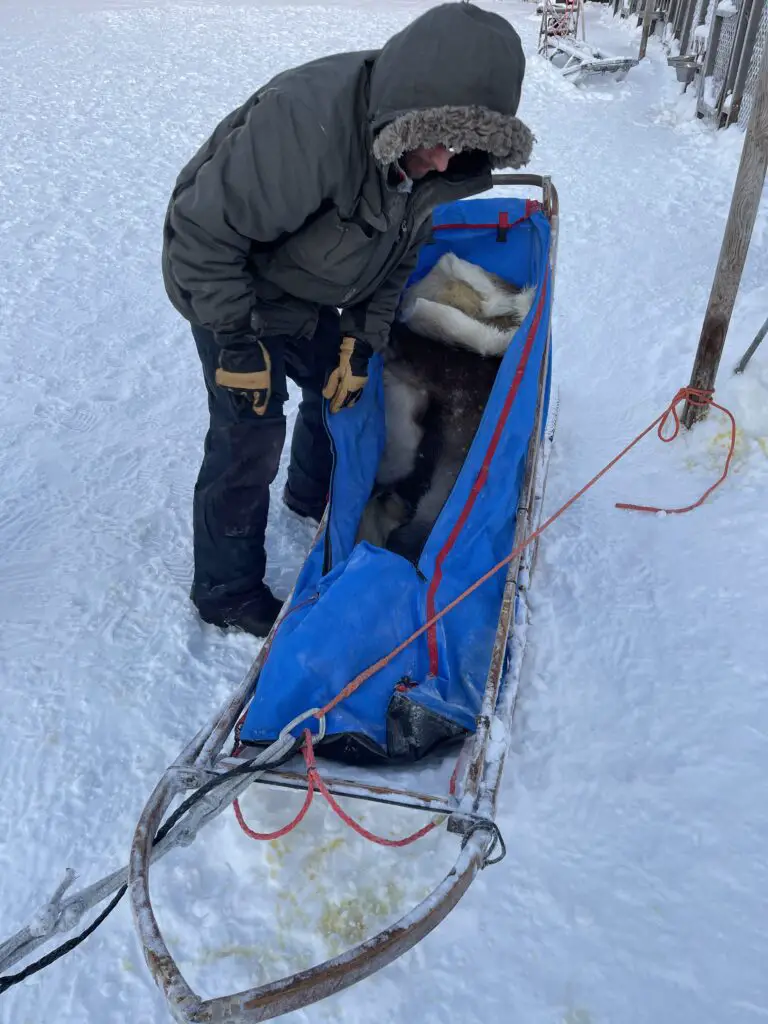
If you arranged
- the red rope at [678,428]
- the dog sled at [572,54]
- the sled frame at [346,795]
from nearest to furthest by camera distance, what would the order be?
the sled frame at [346,795], the red rope at [678,428], the dog sled at [572,54]

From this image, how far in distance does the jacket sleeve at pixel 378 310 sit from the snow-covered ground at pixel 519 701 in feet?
2.75

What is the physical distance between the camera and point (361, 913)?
5.75 feet

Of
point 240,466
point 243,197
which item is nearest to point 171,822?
point 240,466

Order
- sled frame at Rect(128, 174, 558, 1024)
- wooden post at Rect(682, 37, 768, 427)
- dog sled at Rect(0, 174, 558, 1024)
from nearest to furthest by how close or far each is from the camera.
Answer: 1. sled frame at Rect(128, 174, 558, 1024)
2. dog sled at Rect(0, 174, 558, 1024)
3. wooden post at Rect(682, 37, 768, 427)

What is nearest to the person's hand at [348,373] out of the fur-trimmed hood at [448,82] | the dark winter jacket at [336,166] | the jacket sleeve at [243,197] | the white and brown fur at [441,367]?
the dark winter jacket at [336,166]

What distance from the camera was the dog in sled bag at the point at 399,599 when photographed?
1881mm

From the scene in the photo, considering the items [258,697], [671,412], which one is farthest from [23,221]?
[258,697]

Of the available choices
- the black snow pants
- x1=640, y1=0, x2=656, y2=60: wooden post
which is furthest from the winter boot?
x1=640, y1=0, x2=656, y2=60: wooden post

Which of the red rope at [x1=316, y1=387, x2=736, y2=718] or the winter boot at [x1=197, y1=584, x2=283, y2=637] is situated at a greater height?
the red rope at [x1=316, y1=387, x2=736, y2=718]

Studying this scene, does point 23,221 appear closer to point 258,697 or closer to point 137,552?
point 137,552

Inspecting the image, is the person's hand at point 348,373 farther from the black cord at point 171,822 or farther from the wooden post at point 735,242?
the wooden post at point 735,242

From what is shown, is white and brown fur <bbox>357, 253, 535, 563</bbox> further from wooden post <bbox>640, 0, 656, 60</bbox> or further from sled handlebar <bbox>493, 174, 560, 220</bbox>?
wooden post <bbox>640, 0, 656, 60</bbox>

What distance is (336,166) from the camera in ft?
5.92

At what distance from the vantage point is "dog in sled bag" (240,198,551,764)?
1881mm
